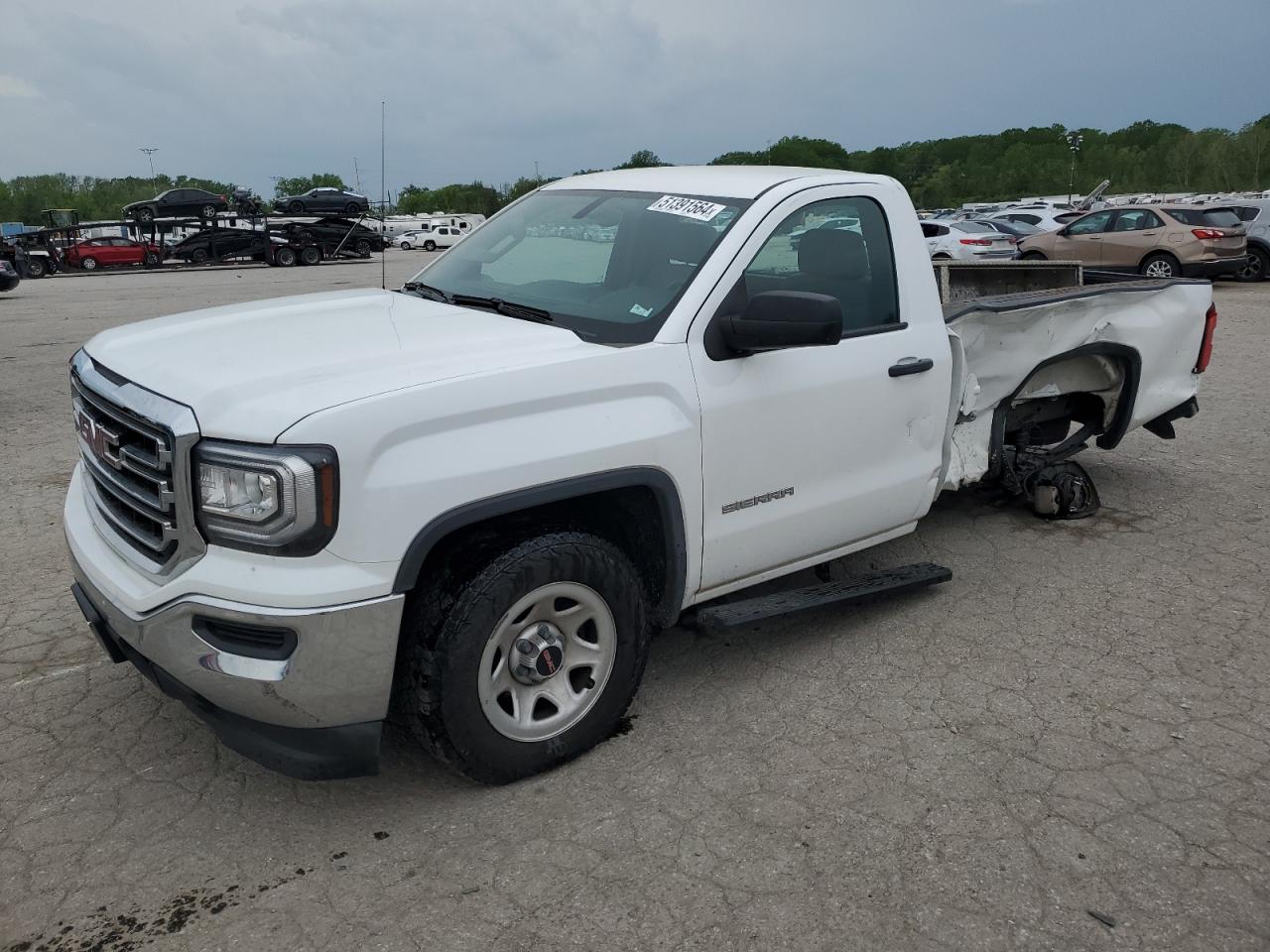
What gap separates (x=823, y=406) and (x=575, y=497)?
1.10 meters

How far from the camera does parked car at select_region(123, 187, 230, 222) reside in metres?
38.2

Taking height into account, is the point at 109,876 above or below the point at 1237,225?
below

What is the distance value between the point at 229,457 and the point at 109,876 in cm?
122

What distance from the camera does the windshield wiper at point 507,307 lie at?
11.7 ft

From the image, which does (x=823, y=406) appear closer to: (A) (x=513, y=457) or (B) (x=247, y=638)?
(A) (x=513, y=457)

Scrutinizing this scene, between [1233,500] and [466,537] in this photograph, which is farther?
[1233,500]

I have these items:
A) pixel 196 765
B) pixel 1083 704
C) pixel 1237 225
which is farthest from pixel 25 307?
pixel 1237 225

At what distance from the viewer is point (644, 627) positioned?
3.39 m

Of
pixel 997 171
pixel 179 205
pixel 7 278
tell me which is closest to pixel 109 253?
pixel 179 205

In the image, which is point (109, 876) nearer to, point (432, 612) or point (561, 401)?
point (432, 612)

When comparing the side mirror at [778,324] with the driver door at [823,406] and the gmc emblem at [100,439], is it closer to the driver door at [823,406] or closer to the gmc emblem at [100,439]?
the driver door at [823,406]

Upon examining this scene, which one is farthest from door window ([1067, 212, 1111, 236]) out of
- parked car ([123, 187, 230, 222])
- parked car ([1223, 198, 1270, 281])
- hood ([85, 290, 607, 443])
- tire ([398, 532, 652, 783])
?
parked car ([123, 187, 230, 222])

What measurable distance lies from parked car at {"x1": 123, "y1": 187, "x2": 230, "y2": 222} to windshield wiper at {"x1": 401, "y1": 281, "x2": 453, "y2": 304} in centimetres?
3745

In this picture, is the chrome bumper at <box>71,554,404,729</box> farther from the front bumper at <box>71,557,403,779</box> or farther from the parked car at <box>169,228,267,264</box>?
the parked car at <box>169,228,267,264</box>
